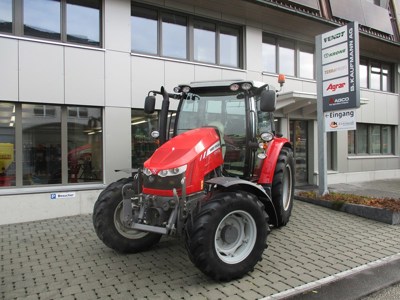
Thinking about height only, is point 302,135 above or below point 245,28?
below

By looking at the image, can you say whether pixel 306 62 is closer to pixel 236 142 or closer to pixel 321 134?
pixel 321 134

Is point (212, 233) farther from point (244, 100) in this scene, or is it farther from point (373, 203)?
point (373, 203)

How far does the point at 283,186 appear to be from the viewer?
6395 millimetres

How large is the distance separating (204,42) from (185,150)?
6099 mm

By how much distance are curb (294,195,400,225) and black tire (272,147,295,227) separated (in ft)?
4.92

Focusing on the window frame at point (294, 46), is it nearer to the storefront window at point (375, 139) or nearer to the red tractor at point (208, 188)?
the storefront window at point (375, 139)

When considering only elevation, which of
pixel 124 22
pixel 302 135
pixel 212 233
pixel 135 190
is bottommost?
pixel 212 233

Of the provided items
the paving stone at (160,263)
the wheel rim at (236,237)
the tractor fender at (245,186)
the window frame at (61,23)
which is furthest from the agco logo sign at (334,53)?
the wheel rim at (236,237)

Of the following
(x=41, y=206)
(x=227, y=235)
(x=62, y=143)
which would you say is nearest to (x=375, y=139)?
(x=62, y=143)

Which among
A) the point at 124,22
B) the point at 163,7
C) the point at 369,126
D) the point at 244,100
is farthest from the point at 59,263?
the point at 369,126

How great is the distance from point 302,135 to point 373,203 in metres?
5.25

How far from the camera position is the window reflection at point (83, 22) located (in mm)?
7746

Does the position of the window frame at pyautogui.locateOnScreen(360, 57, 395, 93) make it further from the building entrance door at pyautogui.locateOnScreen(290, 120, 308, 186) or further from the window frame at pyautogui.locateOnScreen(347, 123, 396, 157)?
the building entrance door at pyautogui.locateOnScreen(290, 120, 308, 186)

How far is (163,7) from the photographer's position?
29.1 ft
